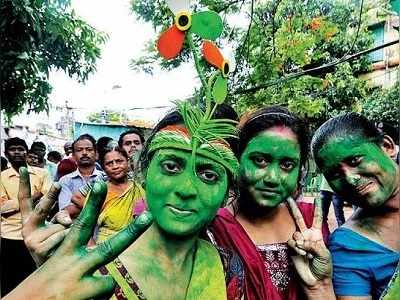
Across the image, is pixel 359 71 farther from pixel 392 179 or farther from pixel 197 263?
pixel 197 263

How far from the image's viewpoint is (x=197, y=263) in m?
1.09

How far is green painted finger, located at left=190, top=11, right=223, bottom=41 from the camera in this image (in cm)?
113

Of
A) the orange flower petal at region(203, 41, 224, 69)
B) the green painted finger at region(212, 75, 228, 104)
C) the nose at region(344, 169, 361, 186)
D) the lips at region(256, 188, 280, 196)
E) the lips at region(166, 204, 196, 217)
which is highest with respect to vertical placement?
the orange flower petal at region(203, 41, 224, 69)

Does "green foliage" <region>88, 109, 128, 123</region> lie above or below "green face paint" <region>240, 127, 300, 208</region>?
above

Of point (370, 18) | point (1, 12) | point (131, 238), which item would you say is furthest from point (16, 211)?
point (370, 18)

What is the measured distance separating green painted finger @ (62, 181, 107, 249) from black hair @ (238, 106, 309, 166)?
0.42m

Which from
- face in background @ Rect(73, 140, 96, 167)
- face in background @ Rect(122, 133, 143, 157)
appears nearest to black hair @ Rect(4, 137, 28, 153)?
face in background @ Rect(73, 140, 96, 167)

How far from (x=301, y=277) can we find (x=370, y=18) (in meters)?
1.16

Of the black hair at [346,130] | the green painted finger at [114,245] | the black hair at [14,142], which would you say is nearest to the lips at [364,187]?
the black hair at [346,130]

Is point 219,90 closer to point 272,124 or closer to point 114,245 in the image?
point 272,124

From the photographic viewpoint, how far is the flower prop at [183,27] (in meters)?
1.12

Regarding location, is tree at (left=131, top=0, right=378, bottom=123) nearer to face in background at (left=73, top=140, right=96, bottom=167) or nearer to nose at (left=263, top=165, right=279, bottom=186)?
nose at (left=263, top=165, right=279, bottom=186)

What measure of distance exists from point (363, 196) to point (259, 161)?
27 cm

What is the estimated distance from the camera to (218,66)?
1150 mm
